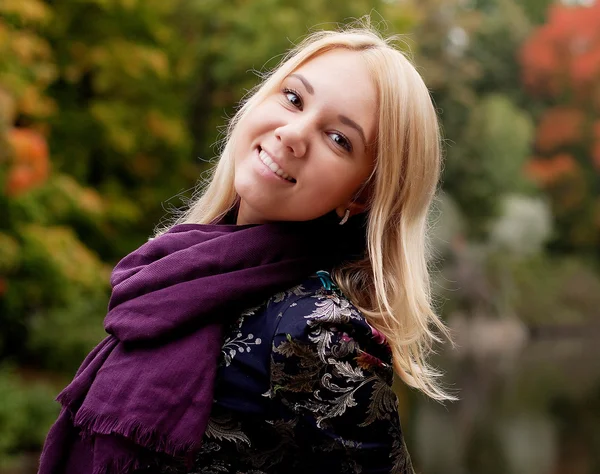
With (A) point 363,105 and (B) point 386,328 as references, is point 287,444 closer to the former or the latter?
(B) point 386,328

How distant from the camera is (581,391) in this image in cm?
1412

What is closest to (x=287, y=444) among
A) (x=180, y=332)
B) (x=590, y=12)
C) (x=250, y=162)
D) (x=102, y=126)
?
(x=180, y=332)

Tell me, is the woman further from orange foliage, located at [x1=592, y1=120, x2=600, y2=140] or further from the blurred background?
orange foliage, located at [x1=592, y1=120, x2=600, y2=140]

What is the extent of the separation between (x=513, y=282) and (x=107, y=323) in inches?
892

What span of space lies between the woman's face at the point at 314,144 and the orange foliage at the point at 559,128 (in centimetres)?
2832

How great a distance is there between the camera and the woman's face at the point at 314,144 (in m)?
1.54

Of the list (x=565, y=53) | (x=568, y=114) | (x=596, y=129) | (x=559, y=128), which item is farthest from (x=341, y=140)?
(x=565, y=53)

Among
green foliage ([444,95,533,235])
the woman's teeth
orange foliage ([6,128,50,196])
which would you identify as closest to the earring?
the woman's teeth

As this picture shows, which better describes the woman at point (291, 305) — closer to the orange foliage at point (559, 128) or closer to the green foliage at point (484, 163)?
the green foliage at point (484, 163)

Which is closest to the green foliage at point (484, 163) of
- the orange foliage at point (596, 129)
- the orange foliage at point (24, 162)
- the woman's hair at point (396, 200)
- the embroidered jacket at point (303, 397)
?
the orange foliage at point (596, 129)

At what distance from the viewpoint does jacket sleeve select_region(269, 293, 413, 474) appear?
54.0 inches

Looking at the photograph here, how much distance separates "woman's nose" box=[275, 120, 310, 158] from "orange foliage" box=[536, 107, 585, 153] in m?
28.4

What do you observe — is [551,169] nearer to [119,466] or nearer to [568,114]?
[568,114]

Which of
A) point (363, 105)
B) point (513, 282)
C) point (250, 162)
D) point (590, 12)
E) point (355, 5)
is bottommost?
point (513, 282)
